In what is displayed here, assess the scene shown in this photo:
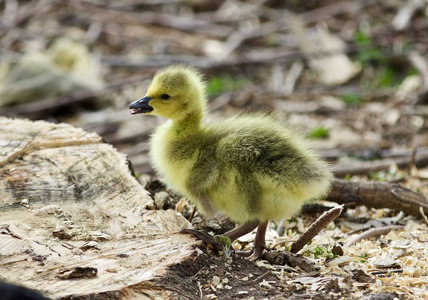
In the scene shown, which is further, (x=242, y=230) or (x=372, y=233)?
(x=372, y=233)

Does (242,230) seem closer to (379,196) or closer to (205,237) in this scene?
(205,237)

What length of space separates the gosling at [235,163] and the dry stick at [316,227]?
0.11 metres

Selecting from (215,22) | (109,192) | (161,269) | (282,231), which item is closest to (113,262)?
(161,269)

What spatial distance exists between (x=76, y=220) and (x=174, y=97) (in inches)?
33.8

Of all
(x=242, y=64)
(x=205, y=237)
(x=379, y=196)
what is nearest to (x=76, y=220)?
(x=205, y=237)

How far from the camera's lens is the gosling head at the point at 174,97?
3.58 m

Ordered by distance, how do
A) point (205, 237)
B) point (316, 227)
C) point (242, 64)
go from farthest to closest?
point (242, 64) < point (316, 227) < point (205, 237)

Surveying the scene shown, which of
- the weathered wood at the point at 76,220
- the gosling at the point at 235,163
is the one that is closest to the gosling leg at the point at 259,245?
the gosling at the point at 235,163

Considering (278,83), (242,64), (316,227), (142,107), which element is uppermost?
(142,107)

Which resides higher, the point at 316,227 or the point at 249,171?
the point at 249,171

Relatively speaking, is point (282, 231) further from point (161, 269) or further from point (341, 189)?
point (161, 269)

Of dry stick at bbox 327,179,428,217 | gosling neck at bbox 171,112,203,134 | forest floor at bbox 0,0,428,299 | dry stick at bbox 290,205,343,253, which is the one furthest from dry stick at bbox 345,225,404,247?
gosling neck at bbox 171,112,203,134

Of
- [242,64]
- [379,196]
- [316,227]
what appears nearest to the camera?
[316,227]

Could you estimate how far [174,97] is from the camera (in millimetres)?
3576
